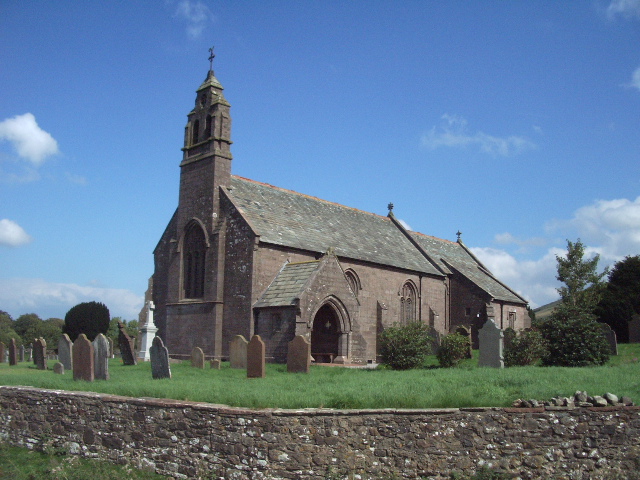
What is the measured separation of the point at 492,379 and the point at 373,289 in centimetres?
1796

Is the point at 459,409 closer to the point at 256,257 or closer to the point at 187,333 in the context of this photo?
the point at 256,257

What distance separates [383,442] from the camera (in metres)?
10.9

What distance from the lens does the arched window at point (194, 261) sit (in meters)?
29.1

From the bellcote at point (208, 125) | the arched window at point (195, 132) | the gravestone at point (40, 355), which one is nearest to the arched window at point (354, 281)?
the bellcote at point (208, 125)

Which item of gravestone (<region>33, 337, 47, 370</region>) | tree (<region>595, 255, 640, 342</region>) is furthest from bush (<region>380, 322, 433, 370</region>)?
tree (<region>595, 255, 640, 342</region>)

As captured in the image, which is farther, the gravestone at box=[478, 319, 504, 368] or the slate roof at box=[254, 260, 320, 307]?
the slate roof at box=[254, 260, 320, 307]

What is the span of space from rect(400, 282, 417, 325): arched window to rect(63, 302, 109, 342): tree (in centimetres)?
1848

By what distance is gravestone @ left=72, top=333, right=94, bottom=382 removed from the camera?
1688 cm

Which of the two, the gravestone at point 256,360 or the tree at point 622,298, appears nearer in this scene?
the gravestone at point 256,360

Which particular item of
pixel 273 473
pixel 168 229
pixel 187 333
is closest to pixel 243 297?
pixel 187 333

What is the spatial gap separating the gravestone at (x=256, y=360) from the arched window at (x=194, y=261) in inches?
450

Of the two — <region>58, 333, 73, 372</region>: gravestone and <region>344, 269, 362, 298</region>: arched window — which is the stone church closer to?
<region>344, 269, 362, 298</region>: arched window

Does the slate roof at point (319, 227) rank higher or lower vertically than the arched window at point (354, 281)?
higher

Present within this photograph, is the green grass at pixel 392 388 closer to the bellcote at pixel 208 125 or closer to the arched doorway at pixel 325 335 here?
the arched doorway at pixel 325 335
